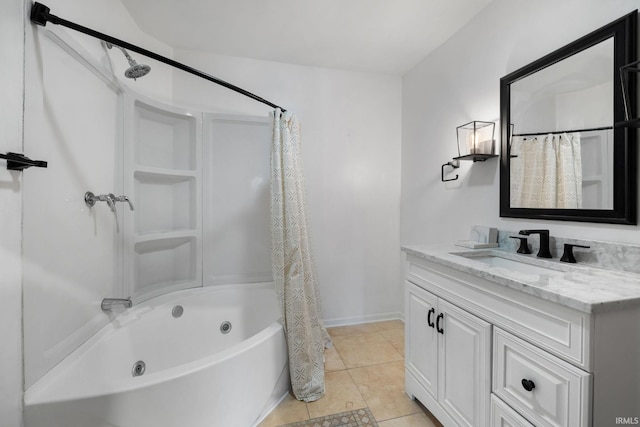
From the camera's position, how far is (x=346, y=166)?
2.62 metres

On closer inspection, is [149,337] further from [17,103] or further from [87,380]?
[17,103]

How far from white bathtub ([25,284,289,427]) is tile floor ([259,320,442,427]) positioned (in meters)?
0.19

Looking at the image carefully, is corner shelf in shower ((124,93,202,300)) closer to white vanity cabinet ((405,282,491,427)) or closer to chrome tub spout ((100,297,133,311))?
chrome tub spout ((100,297,133,311))

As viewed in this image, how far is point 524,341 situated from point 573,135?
0.99 m

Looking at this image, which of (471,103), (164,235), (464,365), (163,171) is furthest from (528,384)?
(163,171)

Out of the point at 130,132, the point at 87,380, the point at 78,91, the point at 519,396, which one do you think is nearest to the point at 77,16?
the point at 78,91

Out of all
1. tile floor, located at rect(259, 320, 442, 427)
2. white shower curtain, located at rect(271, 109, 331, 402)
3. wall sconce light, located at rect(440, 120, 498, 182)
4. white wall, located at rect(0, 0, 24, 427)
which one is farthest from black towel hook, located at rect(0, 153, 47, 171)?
wall sconce light, located at rect(440, 120, 498, 182)

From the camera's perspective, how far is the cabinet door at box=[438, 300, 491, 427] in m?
1.08

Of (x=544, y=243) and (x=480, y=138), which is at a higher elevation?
(x=480, y=138)

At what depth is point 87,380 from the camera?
4.10 feet

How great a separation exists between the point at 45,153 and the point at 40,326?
0.71 metres

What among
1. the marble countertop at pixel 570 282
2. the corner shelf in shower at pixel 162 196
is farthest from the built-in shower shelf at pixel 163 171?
the marble countertop at pixel 570 282

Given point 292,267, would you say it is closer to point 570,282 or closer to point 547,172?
point 570,282

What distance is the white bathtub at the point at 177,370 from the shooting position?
1.03 meters
